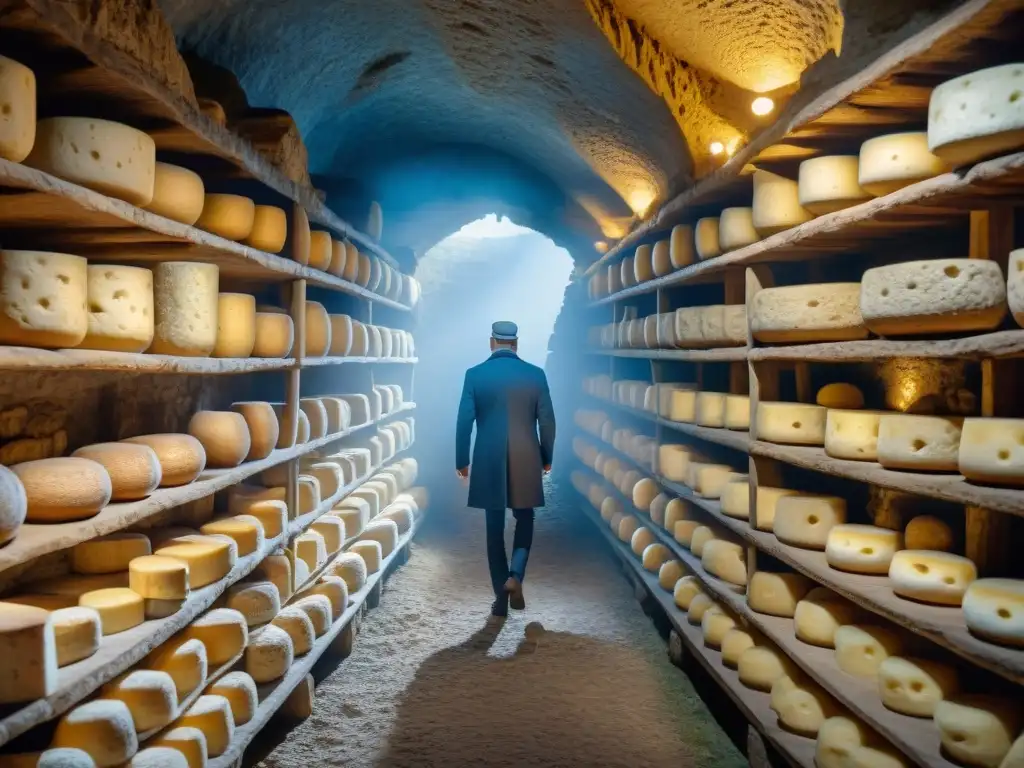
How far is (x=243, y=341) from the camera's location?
3.29m

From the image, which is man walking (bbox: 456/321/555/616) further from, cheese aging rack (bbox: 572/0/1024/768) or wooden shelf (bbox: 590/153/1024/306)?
wooden shelf (bbox: 590/153/1024/306)

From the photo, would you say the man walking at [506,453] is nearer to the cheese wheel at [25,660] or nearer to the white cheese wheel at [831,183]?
the white cheese wheel at [831,183]

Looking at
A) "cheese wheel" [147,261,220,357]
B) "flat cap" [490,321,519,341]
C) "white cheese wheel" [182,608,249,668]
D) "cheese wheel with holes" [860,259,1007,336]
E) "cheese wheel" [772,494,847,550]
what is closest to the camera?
"cheese wheel with holes" [860,259,1007,336]

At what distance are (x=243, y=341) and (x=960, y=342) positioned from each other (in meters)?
2.53

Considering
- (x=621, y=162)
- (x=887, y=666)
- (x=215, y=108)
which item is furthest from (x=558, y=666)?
(x=621, y=162)

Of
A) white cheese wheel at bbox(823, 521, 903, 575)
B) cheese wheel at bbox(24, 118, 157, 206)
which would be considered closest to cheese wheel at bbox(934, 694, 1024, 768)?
white cheese wheel at bbox(823, 521, 903, 575)

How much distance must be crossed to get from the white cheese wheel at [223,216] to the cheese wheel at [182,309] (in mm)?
336

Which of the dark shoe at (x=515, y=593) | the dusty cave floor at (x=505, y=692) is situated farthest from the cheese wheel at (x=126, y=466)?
the dark shoe at (x=515, y=593)

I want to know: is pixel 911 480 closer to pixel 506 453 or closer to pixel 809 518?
pixel 809 518

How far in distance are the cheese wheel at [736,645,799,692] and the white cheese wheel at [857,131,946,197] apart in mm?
1822

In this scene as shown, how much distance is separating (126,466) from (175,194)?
35.5 inches

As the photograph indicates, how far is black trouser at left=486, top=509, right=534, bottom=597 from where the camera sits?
5047 millimetres

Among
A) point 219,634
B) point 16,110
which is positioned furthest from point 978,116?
point 219,634

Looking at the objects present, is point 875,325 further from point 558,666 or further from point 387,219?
point 387,219
